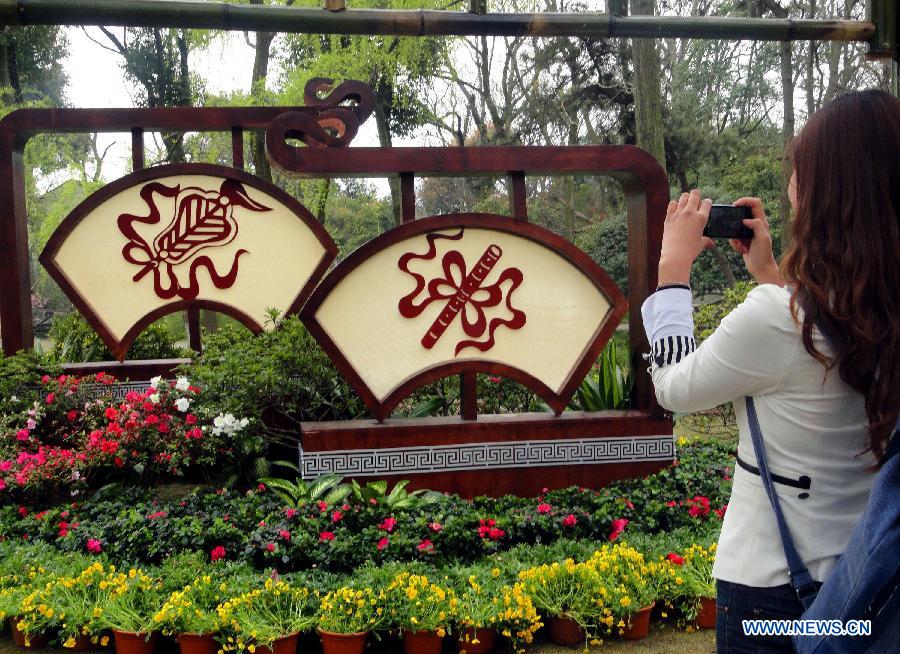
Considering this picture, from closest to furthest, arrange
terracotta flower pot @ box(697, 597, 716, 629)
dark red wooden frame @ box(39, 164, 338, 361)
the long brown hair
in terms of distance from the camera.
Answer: the long brown hair, terracotta flower pot @ box(697, 597, 716, 629), dark red wooden frame @ box(39, 164, 338, 361)

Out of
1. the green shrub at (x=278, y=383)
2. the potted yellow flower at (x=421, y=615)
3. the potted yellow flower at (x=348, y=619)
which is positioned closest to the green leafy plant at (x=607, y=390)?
the green shrub at (x=278, y=383)

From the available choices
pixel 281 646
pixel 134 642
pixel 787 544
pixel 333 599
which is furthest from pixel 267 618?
pixel 787 544

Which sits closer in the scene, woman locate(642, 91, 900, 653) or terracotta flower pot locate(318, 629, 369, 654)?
woman locate(642, 91, 900, 653)

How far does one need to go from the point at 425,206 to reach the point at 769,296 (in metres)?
23.0

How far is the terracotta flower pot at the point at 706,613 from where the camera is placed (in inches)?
123

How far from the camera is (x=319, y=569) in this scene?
11.2ft

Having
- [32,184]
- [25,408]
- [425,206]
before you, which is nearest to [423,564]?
[25,408]

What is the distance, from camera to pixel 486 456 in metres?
4.66

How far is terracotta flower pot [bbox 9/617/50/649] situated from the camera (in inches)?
120

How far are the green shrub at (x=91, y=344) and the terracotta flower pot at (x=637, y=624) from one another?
5.80 meters

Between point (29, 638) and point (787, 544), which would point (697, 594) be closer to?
point (787, 544)

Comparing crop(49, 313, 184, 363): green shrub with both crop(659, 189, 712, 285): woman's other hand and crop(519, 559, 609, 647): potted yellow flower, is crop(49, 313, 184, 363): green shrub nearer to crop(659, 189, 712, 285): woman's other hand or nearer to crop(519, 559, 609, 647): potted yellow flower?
crop(519, 559, 609, 647): potted yellow flower

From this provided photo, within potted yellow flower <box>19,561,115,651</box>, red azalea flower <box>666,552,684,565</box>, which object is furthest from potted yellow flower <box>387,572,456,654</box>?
potted yellow flower <box>19,561,115,651</box>

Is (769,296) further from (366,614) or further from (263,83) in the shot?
(263,83)
